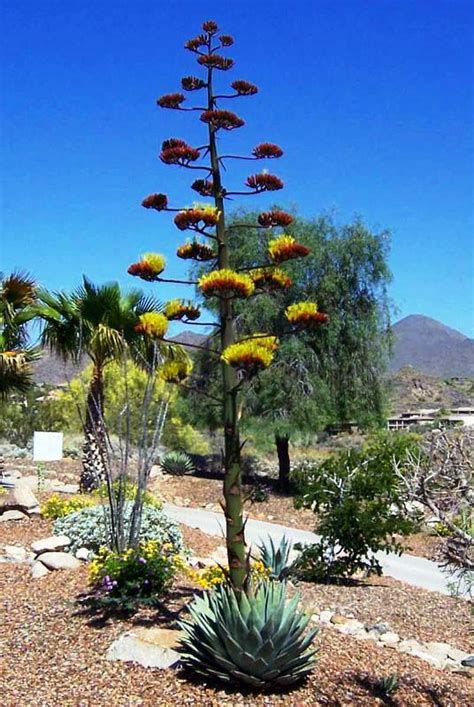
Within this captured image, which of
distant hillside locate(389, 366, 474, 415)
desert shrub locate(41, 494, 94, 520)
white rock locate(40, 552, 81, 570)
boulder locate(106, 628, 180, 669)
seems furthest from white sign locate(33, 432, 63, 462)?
distant hillside locate(389, 366, 474, 415)

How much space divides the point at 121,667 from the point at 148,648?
0.25 metres

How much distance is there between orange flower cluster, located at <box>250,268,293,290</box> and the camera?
18.9ft

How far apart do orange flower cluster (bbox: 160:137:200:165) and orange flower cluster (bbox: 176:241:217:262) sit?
602 mm

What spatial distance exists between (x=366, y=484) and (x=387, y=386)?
1252 cm

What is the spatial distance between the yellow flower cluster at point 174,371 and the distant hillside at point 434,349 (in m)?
80.0

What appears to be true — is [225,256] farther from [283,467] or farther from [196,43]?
[283,467]

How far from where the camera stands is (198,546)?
39.1 feet

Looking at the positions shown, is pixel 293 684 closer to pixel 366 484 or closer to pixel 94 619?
pixel 94 619

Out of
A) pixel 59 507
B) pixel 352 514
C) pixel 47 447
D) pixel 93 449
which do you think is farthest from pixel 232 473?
pixel 47 447

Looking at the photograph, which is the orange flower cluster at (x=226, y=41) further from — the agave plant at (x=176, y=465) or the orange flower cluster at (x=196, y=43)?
the agave plant at (x=176, y=465)

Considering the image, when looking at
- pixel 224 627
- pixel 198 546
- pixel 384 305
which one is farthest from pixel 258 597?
pixel 384 305

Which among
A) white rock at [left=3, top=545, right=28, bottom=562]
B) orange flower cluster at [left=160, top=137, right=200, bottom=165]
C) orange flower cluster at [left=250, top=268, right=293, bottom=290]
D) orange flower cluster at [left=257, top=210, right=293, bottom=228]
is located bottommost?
white rock at [left=3, top=545, right=28, bottom=562]

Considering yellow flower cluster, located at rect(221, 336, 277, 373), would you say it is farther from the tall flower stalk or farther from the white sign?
the white sign

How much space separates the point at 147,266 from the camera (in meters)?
5.60
